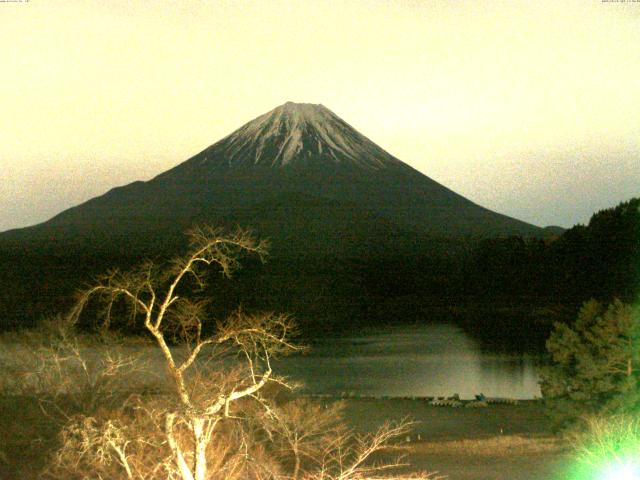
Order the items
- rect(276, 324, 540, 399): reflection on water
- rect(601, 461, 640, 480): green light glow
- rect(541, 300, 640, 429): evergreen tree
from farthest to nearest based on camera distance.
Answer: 1. rect(276, 324, 540, 399): reflection on water
2. rect(541, 300, 640, 429): evergreen tree
3. rect(601, 461, 640, 480): green light glow

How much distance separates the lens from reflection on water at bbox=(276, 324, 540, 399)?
32084 millimetres

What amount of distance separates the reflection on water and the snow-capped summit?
5613 cm

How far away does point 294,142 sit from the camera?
108m

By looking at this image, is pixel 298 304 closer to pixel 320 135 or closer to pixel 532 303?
pixel 532 303

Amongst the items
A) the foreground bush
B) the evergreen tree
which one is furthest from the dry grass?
the foreground bush

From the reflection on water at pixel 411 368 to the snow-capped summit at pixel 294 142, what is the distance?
184 feet

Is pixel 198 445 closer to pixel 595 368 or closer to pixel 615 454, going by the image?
pixel 615 454

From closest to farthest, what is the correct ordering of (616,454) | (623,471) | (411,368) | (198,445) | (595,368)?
(198,445)
(623,471)
(616,454)
(595,368)
(411,368)

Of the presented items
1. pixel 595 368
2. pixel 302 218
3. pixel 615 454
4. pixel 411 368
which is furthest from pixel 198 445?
pixel 302 218

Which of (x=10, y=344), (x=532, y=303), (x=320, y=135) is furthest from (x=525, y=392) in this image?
(x=320, y=135)

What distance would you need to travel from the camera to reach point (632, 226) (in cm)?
5472

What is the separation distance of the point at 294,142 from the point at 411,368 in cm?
7134

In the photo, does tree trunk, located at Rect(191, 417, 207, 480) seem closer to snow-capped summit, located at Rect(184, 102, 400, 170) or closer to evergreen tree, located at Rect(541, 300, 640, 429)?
evergreen tree, located at Rect(541, 300, 640, 429)

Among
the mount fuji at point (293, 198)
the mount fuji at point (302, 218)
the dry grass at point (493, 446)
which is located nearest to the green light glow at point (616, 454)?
the dry grass at point (493, 446)
